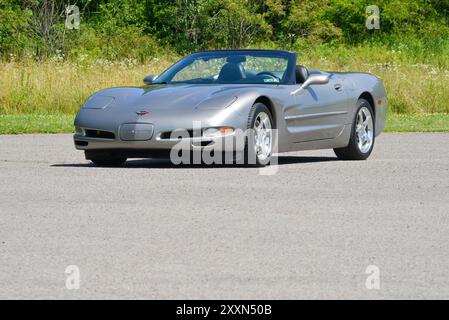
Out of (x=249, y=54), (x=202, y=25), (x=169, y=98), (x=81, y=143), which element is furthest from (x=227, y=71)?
(x=202, y=25)

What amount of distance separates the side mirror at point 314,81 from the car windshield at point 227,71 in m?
0.24

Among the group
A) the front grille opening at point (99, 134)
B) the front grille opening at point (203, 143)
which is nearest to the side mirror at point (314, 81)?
the front grille opening at point (203, 143)

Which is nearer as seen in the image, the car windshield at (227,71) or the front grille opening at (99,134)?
the front grille opening at (99,134)

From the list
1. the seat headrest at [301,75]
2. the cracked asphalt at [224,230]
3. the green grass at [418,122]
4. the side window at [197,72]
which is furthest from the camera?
the green grass at [418,122]

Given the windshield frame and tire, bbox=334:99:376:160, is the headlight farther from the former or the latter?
tire, bbox=334:99:376:160

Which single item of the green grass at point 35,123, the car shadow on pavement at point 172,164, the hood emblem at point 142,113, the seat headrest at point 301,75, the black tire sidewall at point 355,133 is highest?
the seat headrest at point 301,75

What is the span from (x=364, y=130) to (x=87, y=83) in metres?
12.1

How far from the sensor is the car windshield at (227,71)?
14.2 m

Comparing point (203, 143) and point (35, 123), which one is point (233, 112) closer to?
point (203, 143)

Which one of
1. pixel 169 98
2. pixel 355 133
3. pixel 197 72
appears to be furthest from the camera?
pixel 355 133

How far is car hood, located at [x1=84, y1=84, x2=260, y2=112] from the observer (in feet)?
43.3

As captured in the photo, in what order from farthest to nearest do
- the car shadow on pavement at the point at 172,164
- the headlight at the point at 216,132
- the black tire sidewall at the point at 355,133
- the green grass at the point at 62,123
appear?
the green grass at the point at 62,123
the black tire sidewall at the point at 355,133
the car shadow on pavement at the point at 172,164
the headlight at the point at 216,132

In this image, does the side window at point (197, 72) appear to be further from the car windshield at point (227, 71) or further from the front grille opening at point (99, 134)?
the front grille opening at point (99, 134)

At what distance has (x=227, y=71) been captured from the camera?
14.2 meters
